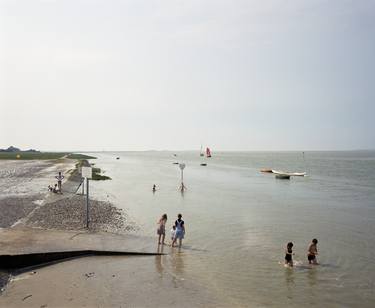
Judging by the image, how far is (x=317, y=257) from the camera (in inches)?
697

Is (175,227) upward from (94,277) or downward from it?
upward

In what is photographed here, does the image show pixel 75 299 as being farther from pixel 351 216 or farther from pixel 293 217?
pixel 351 216

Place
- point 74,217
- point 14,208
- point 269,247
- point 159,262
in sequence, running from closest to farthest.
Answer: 1. point 159,262
2. point 269,247
3. point 74,217
4. point 14,208

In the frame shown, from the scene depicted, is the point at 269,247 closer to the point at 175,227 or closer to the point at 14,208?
the point at 175,227

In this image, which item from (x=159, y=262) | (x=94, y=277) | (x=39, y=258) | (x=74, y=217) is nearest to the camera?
(x=94, y=277)

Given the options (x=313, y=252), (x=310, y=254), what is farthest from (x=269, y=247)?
(x=313, y=252)

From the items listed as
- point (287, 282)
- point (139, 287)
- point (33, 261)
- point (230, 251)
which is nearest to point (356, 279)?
point (287, 282)

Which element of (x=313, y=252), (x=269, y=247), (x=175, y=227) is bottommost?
(x=269, y=247)

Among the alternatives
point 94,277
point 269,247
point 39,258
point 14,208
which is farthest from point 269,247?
point 14,208

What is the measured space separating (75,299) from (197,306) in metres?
3.63

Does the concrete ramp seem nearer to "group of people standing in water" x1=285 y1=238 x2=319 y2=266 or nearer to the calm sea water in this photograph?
the calm sea water

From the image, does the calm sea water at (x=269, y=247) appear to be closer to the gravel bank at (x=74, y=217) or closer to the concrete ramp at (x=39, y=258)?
the gravel bank at (x=74, y=217)

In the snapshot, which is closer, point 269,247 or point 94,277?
point 94,277

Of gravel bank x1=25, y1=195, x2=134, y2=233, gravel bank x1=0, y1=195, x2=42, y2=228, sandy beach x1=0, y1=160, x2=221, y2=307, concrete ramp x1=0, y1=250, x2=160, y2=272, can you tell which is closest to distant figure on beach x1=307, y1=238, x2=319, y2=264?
sandy beach x1=0, y1=160, x2=221, y2=307
